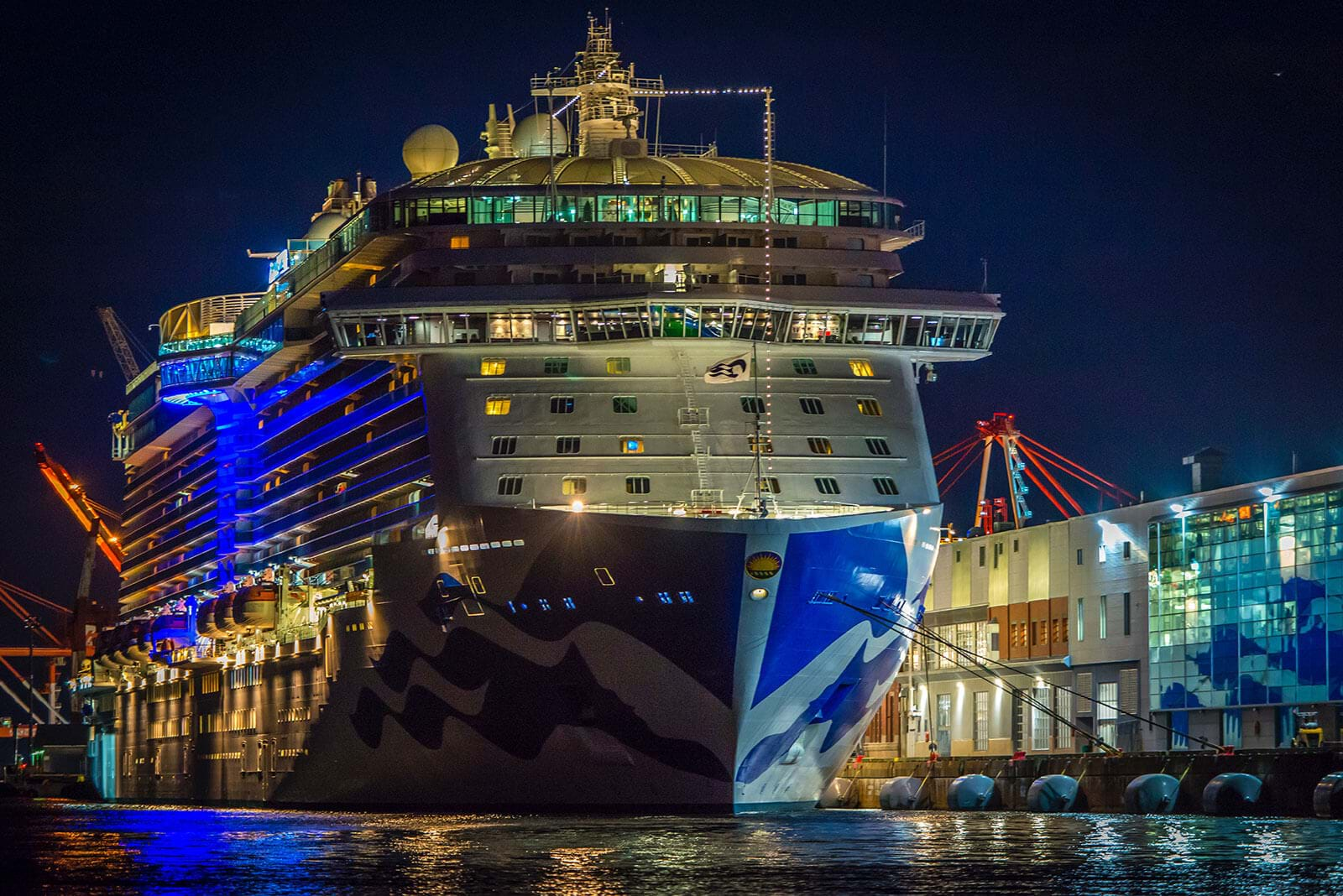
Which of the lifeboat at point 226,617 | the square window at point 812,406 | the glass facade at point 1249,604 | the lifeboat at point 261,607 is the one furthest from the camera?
the lifeboat at point 226,617

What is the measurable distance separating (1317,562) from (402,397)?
991 inches

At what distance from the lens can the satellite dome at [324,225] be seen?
3061 inches

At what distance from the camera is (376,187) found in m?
77.6

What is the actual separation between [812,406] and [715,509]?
5171 millimetres

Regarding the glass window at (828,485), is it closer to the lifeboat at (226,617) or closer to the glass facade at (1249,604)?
the glass facade at (1249,604)

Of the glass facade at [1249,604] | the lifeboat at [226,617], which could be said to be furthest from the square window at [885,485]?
the lifeboat at [226,617]

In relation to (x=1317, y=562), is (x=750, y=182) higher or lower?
higher

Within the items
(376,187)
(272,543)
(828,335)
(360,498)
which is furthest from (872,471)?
(376,187)

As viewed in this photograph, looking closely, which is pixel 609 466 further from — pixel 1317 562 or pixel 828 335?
pixel 1317 562

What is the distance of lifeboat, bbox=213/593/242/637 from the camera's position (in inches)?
2685

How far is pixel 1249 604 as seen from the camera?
2509 inches

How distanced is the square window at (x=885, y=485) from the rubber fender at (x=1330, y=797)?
11.4m

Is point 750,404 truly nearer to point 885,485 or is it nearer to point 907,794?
point 885,485

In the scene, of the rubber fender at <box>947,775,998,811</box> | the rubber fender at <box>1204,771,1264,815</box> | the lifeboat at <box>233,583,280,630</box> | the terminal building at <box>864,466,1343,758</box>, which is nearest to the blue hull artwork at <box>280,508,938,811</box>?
the rubber fender at <box>947,775,998,811</box>
